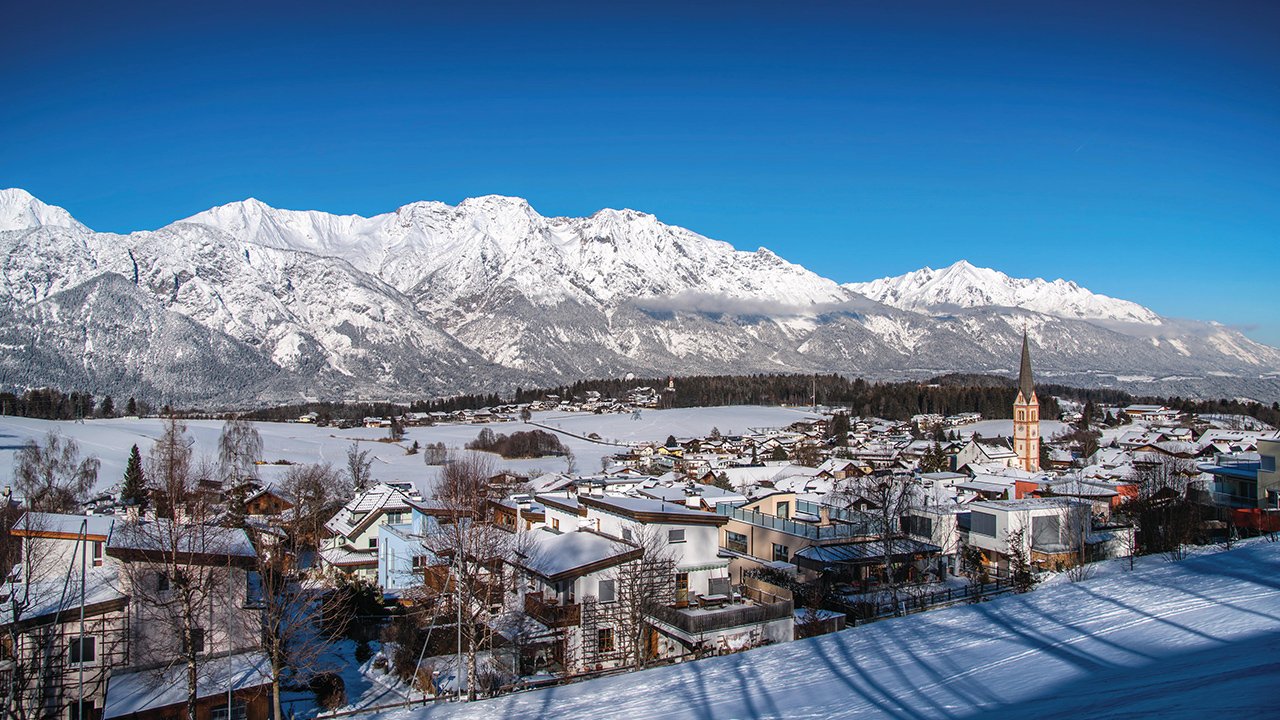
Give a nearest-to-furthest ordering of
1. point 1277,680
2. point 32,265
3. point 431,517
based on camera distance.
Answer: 1. point 1277,680
2. point 431,517
3. point 32,265

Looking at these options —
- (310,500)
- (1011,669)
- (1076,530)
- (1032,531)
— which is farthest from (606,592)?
(310,500)

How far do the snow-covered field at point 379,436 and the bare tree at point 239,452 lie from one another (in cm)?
128

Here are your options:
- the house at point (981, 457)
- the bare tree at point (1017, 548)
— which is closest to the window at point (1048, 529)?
the bare tree at point (1017, 548)

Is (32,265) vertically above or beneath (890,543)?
above

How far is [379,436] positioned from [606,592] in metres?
83.5

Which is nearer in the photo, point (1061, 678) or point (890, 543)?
point (1061, 678)

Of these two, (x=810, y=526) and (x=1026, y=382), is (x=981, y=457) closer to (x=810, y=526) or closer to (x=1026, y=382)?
(x=1026, y=382)

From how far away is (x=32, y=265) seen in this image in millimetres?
176625

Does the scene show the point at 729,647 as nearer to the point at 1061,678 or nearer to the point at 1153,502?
the point at 1061,678

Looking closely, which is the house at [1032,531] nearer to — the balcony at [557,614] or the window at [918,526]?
the window at [918,526]

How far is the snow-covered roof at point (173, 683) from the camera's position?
1415 cm

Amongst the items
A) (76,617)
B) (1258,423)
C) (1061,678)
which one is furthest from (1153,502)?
(1258,423)

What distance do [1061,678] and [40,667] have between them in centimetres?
1634

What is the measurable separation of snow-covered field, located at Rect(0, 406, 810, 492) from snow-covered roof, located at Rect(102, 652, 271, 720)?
3854 centimetres
